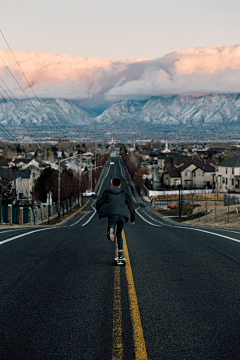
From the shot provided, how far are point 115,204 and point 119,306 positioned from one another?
299cm

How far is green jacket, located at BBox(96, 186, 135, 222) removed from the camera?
793 cm

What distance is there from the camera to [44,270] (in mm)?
7516

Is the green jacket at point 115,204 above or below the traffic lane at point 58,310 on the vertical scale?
above

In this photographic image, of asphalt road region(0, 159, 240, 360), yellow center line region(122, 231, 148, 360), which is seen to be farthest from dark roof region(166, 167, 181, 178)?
yellow center line region(122, 231, 148, 360)

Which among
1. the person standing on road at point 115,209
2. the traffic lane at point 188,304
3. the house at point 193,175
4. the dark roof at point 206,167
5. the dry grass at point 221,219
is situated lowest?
the dry grass at point 221,219

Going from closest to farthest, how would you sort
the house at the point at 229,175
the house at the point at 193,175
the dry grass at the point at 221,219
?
the dry grass at the point at 221,219 < the house at the point at 229,175 < the house at the point at 193,175

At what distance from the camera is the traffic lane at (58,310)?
4035 millimetres

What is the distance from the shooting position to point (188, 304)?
216 inches

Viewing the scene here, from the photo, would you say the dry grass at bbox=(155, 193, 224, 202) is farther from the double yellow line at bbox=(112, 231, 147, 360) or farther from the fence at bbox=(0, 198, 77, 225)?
the double yellow line at bbox=(112, 231, 147, 360)

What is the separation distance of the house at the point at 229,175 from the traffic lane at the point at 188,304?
77.5m

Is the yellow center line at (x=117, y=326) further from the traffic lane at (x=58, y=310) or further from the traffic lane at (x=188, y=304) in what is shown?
the traffic lane at (x=188, y=304)

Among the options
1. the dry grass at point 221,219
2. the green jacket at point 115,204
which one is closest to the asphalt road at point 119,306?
the green jacket at point 115,204

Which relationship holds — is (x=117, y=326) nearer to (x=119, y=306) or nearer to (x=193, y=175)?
(x=119, y=306)

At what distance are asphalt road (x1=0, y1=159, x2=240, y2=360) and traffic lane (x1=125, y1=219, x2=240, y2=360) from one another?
0.04 ft
